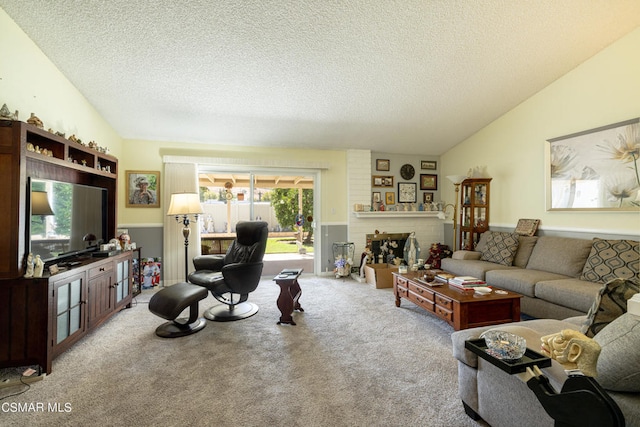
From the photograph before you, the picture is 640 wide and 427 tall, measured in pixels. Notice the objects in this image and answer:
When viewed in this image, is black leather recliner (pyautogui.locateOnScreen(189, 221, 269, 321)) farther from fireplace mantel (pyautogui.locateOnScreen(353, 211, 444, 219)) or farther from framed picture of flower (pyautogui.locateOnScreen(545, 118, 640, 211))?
framed picture of flower (pyautogui.locateOnScreen(545, 118, 640, 211))

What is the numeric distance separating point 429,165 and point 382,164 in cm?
102

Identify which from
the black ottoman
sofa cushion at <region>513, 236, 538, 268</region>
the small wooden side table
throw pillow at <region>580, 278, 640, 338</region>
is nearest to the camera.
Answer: throw pillow at <region>580, 278, 640, 338</region>

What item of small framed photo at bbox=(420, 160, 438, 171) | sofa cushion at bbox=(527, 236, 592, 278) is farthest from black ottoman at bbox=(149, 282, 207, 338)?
small framed photo at bbox=(420, 160, 438, 171)

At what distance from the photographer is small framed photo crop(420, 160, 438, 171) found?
18.7ft

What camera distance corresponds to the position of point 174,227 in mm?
4535

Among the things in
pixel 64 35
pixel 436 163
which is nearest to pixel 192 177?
pixel 64 35

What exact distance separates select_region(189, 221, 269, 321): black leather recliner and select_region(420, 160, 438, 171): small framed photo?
3.66 m

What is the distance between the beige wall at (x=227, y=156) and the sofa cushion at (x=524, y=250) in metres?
2.69

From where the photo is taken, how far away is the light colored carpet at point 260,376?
1651 millimetres

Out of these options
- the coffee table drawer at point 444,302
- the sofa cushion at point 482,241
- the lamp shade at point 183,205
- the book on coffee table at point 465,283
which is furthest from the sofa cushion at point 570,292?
the lamp shade at point 183,205

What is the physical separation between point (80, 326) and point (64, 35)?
2.56 metres

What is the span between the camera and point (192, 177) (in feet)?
15.1

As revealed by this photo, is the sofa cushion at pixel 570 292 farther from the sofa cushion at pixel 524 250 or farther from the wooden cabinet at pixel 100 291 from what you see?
the wooden cabinet at pixel 100 291

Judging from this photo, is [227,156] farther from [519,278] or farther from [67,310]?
[519,278]
